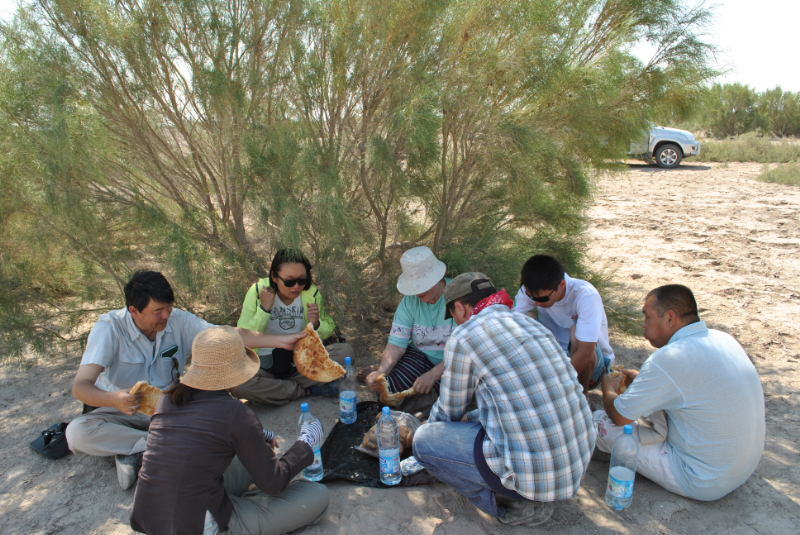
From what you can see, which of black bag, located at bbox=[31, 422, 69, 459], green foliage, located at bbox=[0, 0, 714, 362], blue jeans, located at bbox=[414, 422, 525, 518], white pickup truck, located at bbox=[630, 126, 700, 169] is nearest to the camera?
blue jeans, located at bbox=[414, 422, 525, 518]

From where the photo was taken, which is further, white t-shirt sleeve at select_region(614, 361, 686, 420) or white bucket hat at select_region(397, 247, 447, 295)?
white bucket hat at select_region(397, 247, 447, 295)

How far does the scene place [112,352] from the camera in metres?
2.89

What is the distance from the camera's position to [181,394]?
2.09 meters

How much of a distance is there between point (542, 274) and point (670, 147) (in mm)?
14544

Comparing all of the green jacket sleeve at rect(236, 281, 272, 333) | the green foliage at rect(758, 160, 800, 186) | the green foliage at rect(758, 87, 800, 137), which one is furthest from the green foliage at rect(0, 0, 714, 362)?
the green foliage at rect(758, 87, 800, 137)

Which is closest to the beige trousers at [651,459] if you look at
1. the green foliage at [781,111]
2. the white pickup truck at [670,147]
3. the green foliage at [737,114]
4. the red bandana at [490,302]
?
the red bandana at [490,302]

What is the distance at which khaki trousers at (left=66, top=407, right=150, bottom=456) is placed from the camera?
284cm

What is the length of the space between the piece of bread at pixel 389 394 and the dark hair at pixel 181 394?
1.46 metres

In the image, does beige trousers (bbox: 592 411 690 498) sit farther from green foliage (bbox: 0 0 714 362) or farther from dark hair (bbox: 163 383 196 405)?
dark hair (bbox: 163 383 196 405)

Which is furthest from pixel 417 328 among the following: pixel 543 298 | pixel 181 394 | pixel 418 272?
pixel 181 394

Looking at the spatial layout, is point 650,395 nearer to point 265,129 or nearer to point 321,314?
point 321,314

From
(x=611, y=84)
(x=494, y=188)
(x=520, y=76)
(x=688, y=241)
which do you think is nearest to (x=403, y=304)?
(x=494, y=188)

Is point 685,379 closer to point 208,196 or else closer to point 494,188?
point 494,188

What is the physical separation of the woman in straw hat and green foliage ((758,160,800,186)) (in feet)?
42.5
